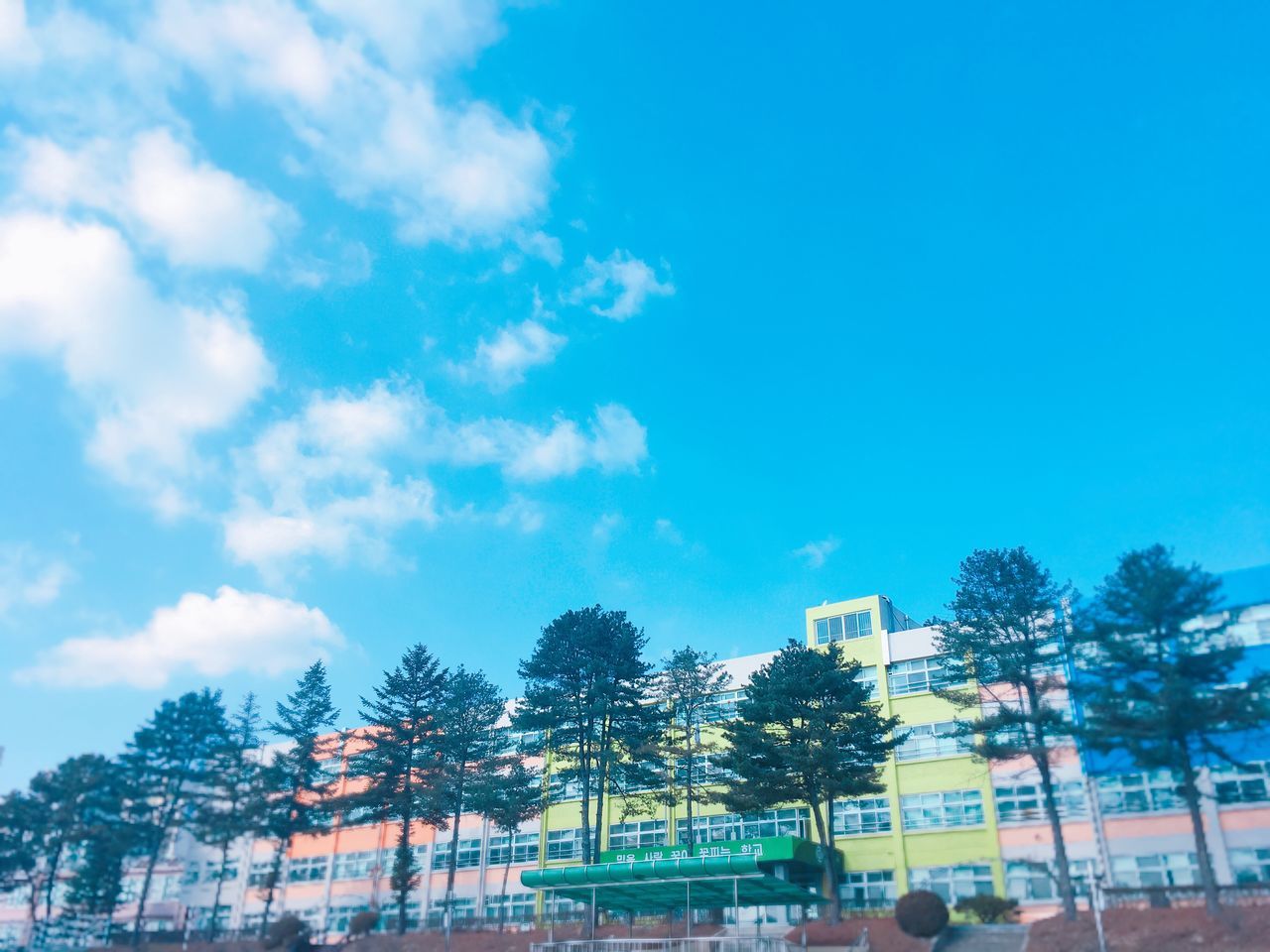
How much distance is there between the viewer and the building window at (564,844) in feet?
179

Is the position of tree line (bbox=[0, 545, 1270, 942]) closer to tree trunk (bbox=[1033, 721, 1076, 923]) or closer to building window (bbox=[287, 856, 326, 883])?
tree trunk (bbox=[1033, 721, 1076, 923])

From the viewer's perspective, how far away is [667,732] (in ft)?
160

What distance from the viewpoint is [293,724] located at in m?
54.3

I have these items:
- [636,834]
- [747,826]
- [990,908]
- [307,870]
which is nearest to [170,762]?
[307,870]

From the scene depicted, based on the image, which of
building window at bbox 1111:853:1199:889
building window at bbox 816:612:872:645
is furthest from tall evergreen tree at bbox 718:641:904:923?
building window at bbox 816:612:872:645

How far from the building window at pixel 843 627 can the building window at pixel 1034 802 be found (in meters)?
10.8

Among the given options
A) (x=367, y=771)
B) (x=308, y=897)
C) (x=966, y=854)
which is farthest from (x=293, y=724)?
(x=966, y=854)

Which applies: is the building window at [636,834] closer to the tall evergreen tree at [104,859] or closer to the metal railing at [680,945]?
the metal railing at [680,945]

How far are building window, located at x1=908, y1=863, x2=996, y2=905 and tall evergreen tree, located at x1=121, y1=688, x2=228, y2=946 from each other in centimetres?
3980

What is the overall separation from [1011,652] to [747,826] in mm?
19958

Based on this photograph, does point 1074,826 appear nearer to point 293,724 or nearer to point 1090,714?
point 1090,714

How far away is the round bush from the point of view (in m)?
33.4

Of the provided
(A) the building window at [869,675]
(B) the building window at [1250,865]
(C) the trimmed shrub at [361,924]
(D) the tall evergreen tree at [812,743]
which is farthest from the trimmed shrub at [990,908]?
(C) the trimmed shrub at [361,924]

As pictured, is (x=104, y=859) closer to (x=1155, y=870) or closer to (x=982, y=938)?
(x=982, y=938)
